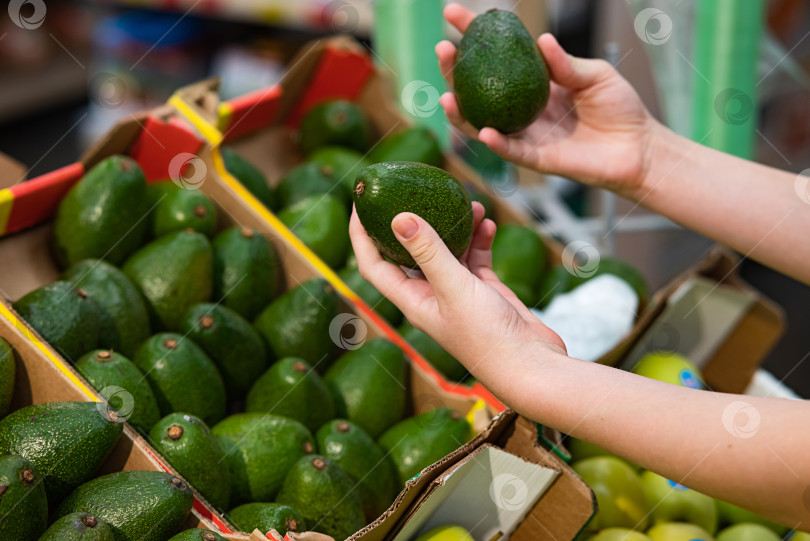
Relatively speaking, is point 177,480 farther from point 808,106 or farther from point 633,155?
point 808,106

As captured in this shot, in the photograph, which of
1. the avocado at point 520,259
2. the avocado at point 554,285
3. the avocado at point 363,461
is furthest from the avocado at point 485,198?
the avocado at point 363,461

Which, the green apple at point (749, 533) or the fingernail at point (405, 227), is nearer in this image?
the fingernail at point (405, 227)

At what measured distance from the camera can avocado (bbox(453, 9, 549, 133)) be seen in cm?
141

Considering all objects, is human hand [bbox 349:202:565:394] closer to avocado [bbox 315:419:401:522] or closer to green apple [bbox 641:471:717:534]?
avocado [bbox 315:419:401:522]

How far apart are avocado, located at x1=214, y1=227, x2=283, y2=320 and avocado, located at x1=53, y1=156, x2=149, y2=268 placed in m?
0.19

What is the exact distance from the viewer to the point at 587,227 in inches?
125

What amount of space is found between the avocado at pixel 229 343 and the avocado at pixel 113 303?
0.30 feet

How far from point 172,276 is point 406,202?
606mm

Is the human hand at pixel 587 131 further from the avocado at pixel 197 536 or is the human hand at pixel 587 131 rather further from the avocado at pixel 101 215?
the avocado at pixel 197 536

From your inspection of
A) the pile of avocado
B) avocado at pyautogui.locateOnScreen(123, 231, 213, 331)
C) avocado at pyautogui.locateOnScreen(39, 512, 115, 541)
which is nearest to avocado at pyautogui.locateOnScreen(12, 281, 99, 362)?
the pile of avocado

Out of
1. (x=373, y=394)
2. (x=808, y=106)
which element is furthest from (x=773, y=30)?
(x=373, y=394)

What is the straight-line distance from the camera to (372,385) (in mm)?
1550

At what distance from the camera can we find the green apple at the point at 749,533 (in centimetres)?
153

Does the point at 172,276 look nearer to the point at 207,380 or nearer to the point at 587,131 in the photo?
the point at 207,380
